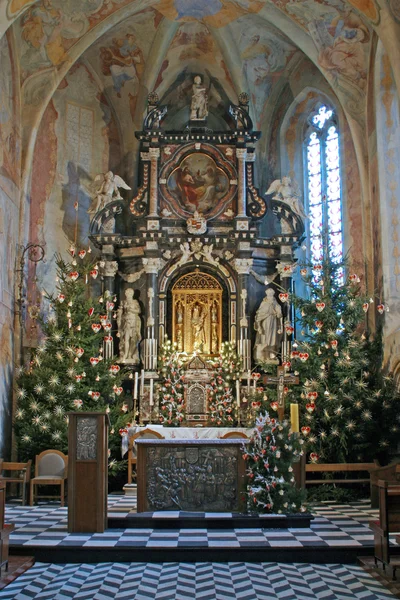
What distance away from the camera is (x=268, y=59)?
1814 cm

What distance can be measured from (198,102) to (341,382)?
26.0 ft

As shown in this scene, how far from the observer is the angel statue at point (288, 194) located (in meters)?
17.1

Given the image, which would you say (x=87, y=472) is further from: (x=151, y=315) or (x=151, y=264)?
(x=151, y=264)

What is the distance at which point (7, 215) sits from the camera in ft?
48.2

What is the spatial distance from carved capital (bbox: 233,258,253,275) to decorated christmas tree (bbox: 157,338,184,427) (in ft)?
7.31

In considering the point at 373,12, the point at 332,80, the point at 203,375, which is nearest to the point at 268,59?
the point at 332,80

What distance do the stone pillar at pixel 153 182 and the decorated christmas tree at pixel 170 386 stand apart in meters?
3.02

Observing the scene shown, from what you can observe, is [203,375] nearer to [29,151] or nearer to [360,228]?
[360,228]

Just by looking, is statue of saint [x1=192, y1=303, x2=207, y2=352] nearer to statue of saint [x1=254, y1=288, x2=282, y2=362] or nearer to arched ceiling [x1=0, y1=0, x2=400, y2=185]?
statue of saint [x1=254, y1=288, x2=282, y2=362]

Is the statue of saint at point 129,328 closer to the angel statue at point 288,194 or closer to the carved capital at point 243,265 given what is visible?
the carved capital at point 243,265

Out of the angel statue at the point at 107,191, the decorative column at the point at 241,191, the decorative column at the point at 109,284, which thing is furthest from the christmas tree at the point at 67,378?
the decorative column at the point at 241,191

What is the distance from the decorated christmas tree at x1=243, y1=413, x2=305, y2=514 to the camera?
10.1 metres

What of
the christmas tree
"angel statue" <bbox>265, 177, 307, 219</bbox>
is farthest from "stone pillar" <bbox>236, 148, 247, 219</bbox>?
the christmas tree

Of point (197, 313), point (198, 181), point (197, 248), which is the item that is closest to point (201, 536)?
point (197, 313)
